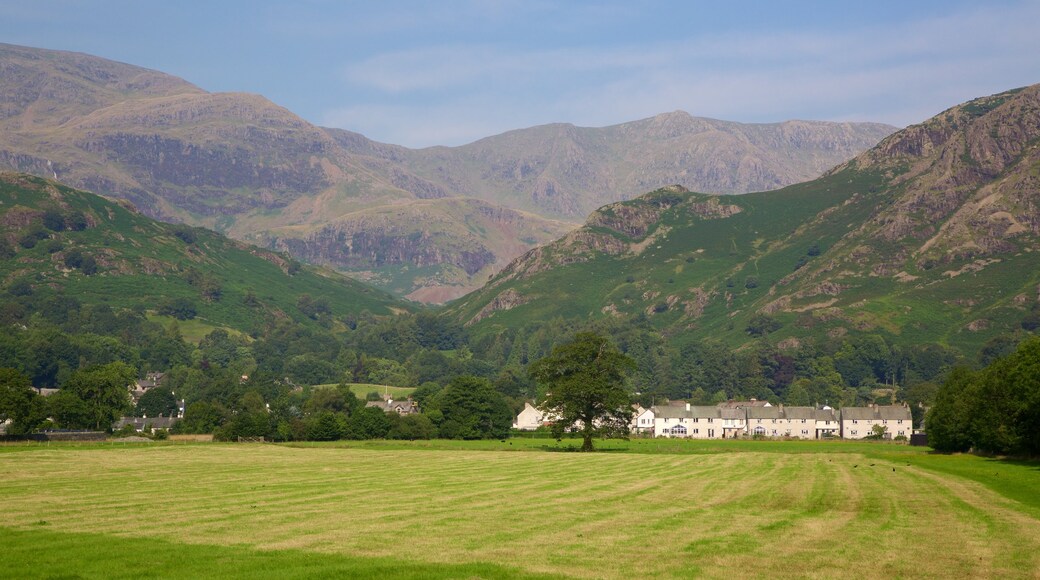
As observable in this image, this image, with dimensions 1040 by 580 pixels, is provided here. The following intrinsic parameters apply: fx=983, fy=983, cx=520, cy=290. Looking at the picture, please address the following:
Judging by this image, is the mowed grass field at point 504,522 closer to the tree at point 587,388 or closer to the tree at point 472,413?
the tree at point 587,388

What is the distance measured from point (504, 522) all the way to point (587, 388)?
7656 cm

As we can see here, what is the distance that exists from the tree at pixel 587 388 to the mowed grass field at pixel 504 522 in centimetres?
4102

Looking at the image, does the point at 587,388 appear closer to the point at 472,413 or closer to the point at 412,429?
the point at 472,413

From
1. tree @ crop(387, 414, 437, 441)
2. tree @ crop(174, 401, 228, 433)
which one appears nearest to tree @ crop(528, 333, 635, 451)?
tree @ crop(387, 414, 437, 441)

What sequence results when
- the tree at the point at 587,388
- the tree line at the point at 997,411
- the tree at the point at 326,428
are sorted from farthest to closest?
the tree at the point at 326,428 < the tree at the point at 587,388 < the tree line at the point at 997,411

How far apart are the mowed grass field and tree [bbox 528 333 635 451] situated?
41.0 metres

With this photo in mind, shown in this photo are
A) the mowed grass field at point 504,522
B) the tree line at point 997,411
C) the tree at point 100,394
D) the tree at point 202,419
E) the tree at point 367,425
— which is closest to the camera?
the mowed grass field at point 504,522

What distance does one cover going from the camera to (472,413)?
150 meters

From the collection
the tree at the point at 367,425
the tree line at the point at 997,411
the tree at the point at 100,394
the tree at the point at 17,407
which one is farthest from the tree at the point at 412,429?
the tree line at the point at 997,411

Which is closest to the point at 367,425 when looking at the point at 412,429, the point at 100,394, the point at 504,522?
the point at 412,429

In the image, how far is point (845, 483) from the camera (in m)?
68.2

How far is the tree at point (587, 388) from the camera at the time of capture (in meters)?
120

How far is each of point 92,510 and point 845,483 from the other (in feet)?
158

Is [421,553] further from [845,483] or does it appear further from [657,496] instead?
[845,483]
